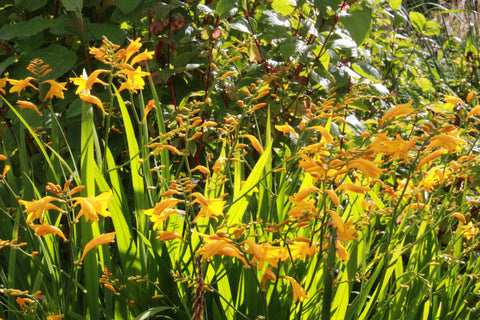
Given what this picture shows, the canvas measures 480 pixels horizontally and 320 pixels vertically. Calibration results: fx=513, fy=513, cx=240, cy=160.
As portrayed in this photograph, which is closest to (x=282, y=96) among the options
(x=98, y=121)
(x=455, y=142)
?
(x=98, y=121)

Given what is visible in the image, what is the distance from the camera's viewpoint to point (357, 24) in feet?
6.35

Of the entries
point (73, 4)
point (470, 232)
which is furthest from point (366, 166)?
point (73, 4)

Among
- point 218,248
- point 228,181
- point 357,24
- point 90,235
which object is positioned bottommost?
point 228,181

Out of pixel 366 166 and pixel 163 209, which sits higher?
pixel 366 166

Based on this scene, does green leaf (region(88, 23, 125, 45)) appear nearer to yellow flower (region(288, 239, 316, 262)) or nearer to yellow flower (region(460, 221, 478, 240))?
yellow flower (region(288, 239, 316, 262))

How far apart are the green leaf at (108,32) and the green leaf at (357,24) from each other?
2.80 feet

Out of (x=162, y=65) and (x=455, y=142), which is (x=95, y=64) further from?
(x=455, y=142)

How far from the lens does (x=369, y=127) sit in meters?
2.61

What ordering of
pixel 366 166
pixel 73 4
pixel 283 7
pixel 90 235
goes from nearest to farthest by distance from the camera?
pixel 366 166, pixel 90 235, pixel 73 4, pixel 283 7

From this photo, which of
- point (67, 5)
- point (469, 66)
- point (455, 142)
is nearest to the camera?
point (455, 142)

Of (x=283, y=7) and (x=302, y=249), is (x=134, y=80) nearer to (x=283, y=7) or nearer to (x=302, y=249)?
(x=302, y=249)

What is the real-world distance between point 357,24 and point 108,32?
0.95m

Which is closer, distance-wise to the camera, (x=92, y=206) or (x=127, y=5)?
(x=92, y=206)

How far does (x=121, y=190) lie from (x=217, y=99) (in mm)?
768
